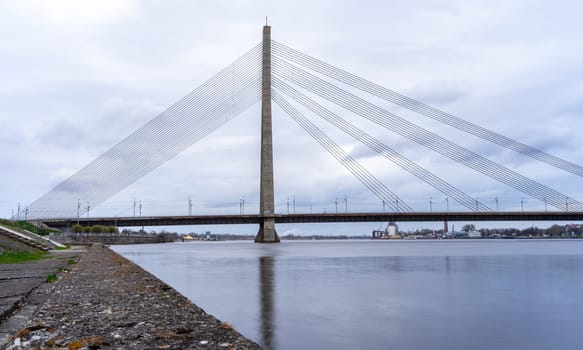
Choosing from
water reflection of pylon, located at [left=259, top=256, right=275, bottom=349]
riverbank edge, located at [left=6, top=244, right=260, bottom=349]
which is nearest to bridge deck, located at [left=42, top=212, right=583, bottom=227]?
water reflection of pylon, located at [left=259, top=256, right=275, bottom=349]

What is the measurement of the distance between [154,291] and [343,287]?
7323mm

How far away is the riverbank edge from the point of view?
5332mm

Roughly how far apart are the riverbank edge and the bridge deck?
222 feet

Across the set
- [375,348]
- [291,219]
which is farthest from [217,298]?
[291,219]

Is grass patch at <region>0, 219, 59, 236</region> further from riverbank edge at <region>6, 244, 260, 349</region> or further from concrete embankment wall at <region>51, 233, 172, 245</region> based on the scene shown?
riverbank edge at <region>6, 244, 260, 349</region>

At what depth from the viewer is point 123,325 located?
6.29 metres

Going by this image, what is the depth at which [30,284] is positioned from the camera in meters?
10.6

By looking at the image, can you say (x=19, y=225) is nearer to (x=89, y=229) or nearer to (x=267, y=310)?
(x=267, y=310)

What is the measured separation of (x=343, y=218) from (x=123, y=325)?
79.9 metres

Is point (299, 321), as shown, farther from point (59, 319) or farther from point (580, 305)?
Answer: point (580, 305)

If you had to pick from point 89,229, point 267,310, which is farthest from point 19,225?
point 89,229

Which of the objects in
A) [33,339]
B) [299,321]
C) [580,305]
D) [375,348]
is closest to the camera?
[33,339]

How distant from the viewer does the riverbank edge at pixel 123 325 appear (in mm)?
5332

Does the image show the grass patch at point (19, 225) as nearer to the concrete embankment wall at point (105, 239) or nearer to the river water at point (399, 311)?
the concrete embankment wall at point (105, 239)
